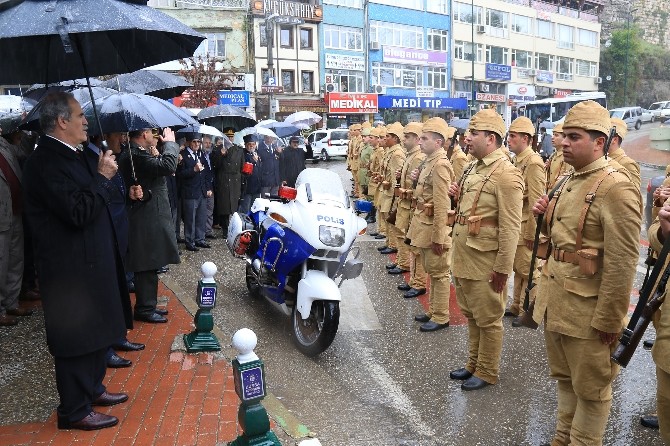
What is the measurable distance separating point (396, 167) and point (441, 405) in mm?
5939

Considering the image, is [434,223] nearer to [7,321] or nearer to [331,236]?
[331,236]

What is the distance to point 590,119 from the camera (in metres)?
3.55

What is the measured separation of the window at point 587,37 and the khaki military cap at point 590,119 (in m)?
64.8

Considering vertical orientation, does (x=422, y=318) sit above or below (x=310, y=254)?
below

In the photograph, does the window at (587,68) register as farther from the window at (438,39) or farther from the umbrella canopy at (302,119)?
the umbrella canopy at (302,119)

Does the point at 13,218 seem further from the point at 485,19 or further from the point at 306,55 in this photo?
the point at 485,19

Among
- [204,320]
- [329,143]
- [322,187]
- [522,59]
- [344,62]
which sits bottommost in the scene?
[204,320]

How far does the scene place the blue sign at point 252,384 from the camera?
321cm

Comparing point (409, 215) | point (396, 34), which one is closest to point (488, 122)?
point (409, 215)

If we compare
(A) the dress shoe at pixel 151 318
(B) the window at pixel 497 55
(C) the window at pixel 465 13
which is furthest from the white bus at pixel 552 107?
(A) the dress shoe at pixel 151 318

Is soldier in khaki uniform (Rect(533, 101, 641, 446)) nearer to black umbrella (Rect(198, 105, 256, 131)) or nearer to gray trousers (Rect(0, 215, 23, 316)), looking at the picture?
gray trousers (Rect(0, 215, 23, 316))

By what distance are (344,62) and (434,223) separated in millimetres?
37673

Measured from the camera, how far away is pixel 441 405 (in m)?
4.62

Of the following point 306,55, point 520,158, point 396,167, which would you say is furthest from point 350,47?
point 520,158
